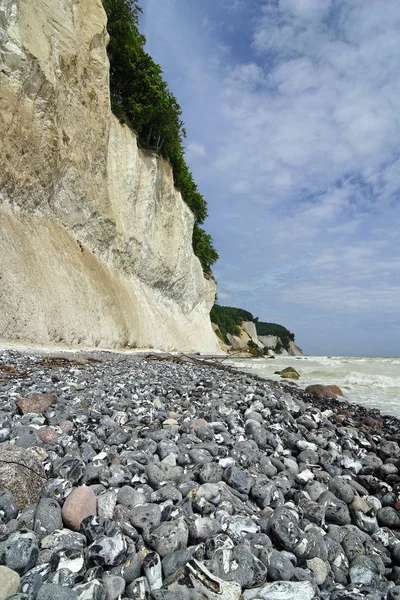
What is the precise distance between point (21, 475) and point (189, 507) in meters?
0.91

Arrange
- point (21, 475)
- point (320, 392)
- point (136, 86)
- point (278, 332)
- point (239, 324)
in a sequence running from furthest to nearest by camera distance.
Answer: point (278, 332), point (239, 324), point (136, 86), point (320, 392), point (21, 475)

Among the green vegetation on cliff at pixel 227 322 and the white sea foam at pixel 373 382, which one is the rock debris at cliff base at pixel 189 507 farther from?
the green vegetation on cliff at pixel 227 322

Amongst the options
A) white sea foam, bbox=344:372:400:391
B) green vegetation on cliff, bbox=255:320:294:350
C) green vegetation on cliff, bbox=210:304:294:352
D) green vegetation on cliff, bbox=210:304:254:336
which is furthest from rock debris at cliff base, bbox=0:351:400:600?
green vegetation on cliff, bbox=255:320:294:350

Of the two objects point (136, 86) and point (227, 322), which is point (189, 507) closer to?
point (136, 86)

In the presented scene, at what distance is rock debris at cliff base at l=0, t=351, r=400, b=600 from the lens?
1489mm

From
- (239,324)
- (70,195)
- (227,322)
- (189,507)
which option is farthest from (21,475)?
(239,324)

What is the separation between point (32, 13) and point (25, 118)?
4.29m

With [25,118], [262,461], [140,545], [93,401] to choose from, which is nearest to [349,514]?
[262,461]

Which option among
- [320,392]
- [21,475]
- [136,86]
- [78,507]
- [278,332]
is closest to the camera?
[78,507]

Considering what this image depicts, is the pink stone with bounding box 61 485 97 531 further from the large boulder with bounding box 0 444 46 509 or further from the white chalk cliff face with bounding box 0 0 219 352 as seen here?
the white chalk cliff face with bounding box 0 0 219 352

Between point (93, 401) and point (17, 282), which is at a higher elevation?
point (17, 282)

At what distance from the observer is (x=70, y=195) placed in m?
16.8

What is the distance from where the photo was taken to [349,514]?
2273 mm

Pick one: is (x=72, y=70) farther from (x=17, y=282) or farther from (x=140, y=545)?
(x=140, y=545)
